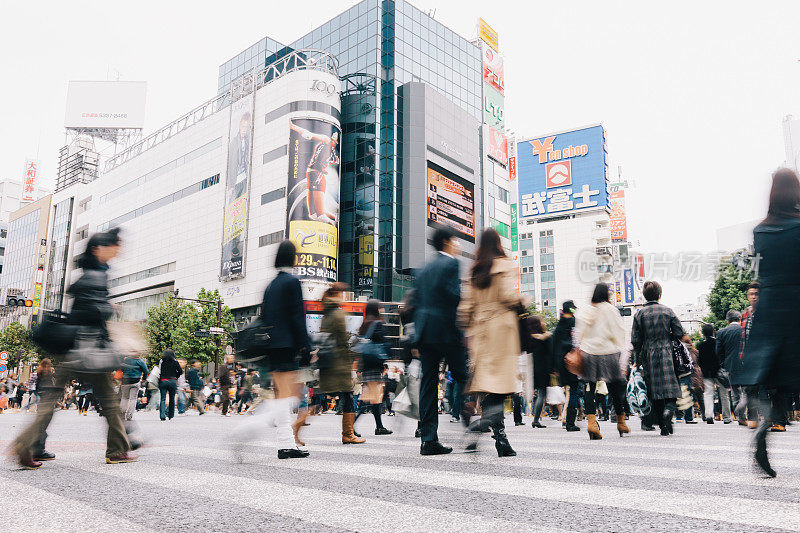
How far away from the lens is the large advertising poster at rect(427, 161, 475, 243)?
5056 cm

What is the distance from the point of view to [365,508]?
9.18 feet

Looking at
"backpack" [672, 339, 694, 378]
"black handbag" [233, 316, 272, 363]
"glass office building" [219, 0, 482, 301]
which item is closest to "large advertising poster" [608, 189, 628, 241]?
"glass office building" [219, 0, 482, 301]

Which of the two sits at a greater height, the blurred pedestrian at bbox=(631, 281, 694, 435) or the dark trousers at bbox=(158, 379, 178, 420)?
the blurred pedestrian at bbox=(631, 281, 694, 435)

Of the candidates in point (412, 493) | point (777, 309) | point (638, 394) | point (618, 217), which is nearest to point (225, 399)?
point (638, 394)

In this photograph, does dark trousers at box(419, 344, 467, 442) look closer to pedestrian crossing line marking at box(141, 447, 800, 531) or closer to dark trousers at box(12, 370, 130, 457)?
pedestrian crossing line marking at box(141, 447, 800, 531)

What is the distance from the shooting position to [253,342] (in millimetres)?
5082

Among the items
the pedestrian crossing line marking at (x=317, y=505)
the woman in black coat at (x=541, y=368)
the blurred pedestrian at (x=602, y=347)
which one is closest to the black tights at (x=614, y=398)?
the blurred pedestrian at (x=602, y=347)

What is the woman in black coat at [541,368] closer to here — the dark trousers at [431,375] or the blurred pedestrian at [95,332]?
the dark trousers at [431,375]

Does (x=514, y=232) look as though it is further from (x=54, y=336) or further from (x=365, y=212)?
(x=54, y=336)

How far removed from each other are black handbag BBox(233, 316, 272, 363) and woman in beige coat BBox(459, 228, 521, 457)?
5.68 ft

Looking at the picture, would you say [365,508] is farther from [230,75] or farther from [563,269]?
[563,269]

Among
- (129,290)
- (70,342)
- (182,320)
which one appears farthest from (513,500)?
(129,290)

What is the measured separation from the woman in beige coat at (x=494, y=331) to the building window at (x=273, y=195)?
40.0 metres

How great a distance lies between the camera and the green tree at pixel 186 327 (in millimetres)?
37906
